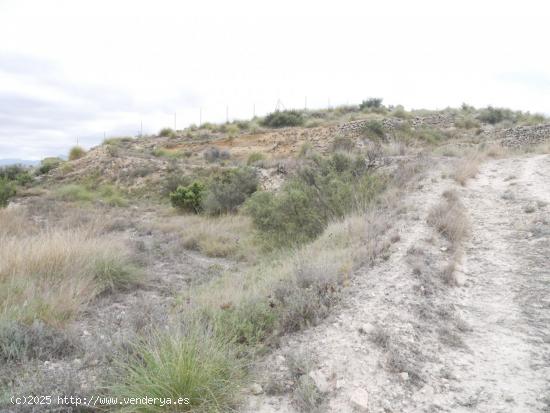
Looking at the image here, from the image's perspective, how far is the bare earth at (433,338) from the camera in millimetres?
2756

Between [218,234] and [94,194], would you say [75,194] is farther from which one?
[218,234]

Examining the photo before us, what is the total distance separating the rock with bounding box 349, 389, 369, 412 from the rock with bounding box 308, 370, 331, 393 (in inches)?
6.8

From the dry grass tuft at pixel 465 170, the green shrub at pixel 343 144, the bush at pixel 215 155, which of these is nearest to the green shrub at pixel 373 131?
the green shrub at pixel 343 144

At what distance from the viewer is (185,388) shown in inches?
98.3

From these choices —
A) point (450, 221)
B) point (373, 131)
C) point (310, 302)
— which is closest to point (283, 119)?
point (373, 131)

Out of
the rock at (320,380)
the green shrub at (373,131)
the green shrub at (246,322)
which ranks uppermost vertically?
the green shrub at (373,131)

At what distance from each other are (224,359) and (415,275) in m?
2.53

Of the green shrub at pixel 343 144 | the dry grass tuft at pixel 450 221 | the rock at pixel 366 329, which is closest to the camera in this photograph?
the rock at pixel 366 329

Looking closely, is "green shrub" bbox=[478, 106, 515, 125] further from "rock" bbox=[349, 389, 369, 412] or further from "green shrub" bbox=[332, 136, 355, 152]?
"rock" bbox=[349, 389, 369, 412]

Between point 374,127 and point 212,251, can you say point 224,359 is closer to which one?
point 212,251

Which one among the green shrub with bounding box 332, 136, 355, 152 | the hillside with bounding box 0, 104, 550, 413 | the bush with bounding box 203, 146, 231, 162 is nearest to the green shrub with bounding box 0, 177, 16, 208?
the hillside with bounding box 0, 104, 550, 413

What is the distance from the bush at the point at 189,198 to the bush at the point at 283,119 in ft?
48.4

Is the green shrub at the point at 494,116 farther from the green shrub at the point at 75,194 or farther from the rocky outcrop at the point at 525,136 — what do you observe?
the green shrub at the point at 75,194

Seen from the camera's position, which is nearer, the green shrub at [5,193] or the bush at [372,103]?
the green shrub at [5,193]
